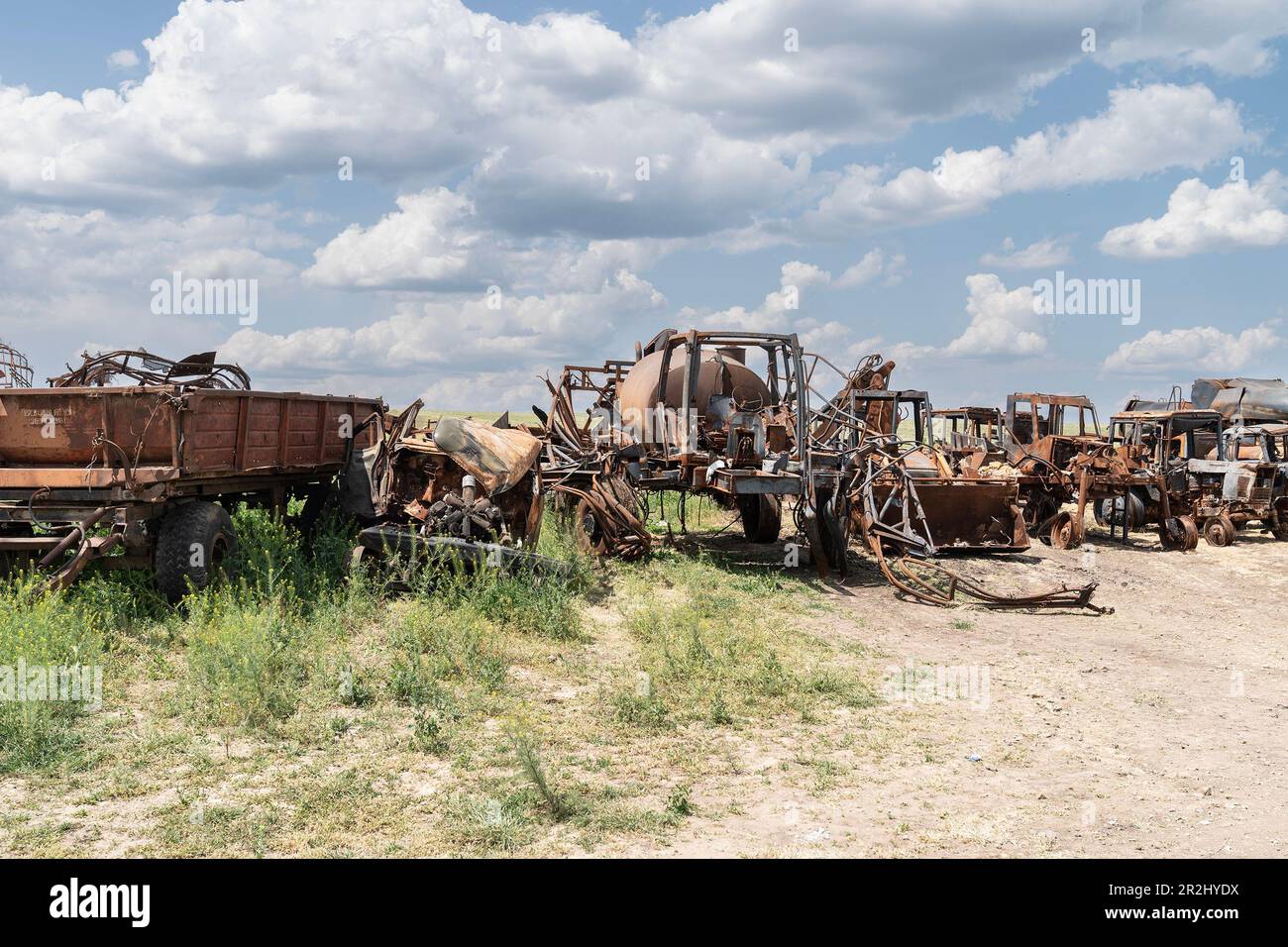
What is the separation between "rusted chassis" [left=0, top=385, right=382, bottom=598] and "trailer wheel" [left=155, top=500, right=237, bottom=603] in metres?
0.13

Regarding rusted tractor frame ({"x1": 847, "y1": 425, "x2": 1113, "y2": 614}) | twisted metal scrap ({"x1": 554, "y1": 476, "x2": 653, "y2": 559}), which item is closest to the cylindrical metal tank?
rusted tractor frame ({"x1": 847, "y1": 425, "x2": 1113, "y2": 614})

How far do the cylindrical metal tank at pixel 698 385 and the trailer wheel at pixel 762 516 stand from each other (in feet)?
4.68

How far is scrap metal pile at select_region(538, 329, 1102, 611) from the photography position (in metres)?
A: 11.8

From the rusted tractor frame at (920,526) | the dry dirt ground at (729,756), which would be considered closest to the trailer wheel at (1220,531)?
the rusted tractor frame at (920,526)

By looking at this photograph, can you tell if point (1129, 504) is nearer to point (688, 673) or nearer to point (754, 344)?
point (754, 344)

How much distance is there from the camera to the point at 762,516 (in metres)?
14.6

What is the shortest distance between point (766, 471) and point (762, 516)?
9.07ft

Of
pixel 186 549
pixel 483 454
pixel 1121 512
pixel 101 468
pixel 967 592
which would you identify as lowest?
pixel 967 592

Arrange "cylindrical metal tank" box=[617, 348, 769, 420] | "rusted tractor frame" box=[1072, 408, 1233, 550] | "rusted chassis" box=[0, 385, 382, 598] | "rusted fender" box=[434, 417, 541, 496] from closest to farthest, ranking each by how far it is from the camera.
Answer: "rusted chassis" box=[0, 385, 382, 598]
"rusted fender" box=[434, 417, 541, 496]
"cylindrical metal tank" box=[617, 348, 769, 420]
"rusted tractor frame" box=[1072, 408, 1233, 550]

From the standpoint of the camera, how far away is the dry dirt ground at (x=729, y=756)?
4.71 m

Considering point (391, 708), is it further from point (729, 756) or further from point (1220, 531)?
point (1220, 531)

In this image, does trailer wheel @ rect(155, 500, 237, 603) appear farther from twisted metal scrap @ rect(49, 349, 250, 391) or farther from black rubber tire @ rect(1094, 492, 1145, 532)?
black rubber tire @ rect(1094, 492, 1145, 532)

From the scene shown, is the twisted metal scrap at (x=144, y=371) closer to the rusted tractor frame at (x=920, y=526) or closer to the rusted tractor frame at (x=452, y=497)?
the rusted tractor frame at (x=452, y=497)

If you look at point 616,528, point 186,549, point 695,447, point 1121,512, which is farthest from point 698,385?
point 1121,512
